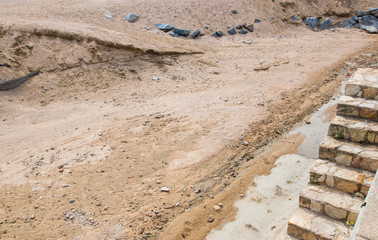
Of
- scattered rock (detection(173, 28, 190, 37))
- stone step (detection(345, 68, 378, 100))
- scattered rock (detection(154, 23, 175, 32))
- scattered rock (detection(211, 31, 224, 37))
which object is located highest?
stone step (detection(345, 68, 378, 100))

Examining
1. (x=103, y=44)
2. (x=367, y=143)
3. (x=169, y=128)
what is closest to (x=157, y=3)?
(x=103, y=44)

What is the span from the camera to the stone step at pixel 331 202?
11.1ft

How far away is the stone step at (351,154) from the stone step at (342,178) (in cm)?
7

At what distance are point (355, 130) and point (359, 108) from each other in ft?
1.36

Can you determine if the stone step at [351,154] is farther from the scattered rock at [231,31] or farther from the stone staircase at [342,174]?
the scattered rock at [231,31]

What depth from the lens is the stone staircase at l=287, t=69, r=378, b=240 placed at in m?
3.41

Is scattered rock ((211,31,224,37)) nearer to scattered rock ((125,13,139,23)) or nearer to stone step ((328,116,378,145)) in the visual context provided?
scattered rock ((125,13,139,23))

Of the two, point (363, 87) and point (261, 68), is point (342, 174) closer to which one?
point (363, 87)

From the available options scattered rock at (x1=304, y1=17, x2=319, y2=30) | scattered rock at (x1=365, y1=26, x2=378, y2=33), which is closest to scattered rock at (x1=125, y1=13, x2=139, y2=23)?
scattered rock at (x1=304, y1=17, x2=319, y2=30)

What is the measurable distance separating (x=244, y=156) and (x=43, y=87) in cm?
489

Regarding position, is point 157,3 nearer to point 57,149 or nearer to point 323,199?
point 57,149

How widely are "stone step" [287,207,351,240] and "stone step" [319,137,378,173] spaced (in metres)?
0.77

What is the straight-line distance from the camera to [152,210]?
432 centimetres

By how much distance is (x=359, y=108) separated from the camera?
4.30m
